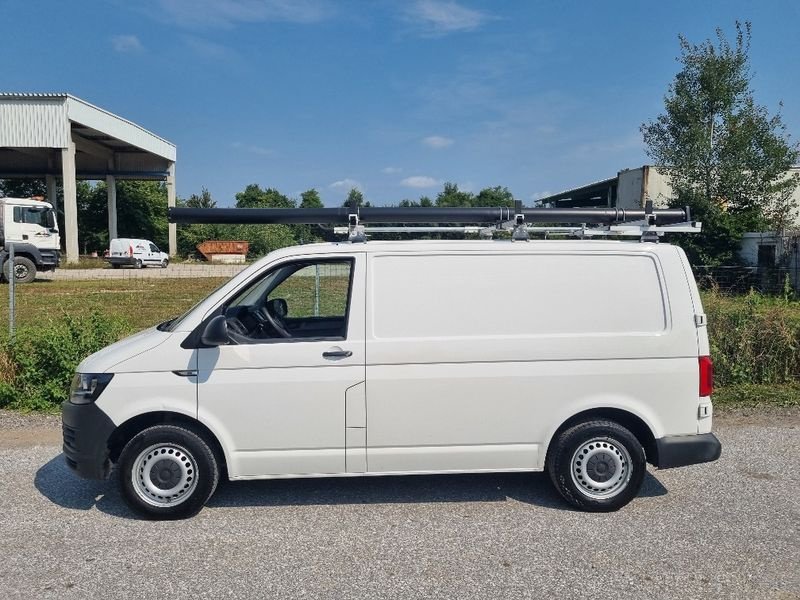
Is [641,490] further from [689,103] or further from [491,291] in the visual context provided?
[689,103]

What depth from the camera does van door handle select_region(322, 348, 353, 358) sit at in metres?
4.35

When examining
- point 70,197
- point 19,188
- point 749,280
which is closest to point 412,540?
point 749,280

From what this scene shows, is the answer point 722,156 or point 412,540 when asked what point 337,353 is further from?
point 722,156

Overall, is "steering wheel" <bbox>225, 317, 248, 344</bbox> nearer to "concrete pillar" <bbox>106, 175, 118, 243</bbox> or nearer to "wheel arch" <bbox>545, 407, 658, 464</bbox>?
"wheel arch" <bbox>545, 407, 658, 464</bbox>

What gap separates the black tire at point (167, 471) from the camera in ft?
14.3

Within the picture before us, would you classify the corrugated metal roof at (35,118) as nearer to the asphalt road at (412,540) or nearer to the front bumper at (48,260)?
the front bumper at (48,260)

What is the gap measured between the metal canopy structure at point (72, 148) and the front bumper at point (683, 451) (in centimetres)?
3759

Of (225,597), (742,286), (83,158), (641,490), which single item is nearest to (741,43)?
(742,286)

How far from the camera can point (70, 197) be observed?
36.4m

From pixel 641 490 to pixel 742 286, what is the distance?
865cm

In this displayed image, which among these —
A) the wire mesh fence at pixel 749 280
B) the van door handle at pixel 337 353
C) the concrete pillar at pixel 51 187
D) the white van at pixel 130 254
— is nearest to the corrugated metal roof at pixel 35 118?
the white van at pixel 130 254

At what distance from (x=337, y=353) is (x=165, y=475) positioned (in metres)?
1.48

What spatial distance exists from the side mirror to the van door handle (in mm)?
671

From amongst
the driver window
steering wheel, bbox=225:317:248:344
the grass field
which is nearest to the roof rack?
the driver window
